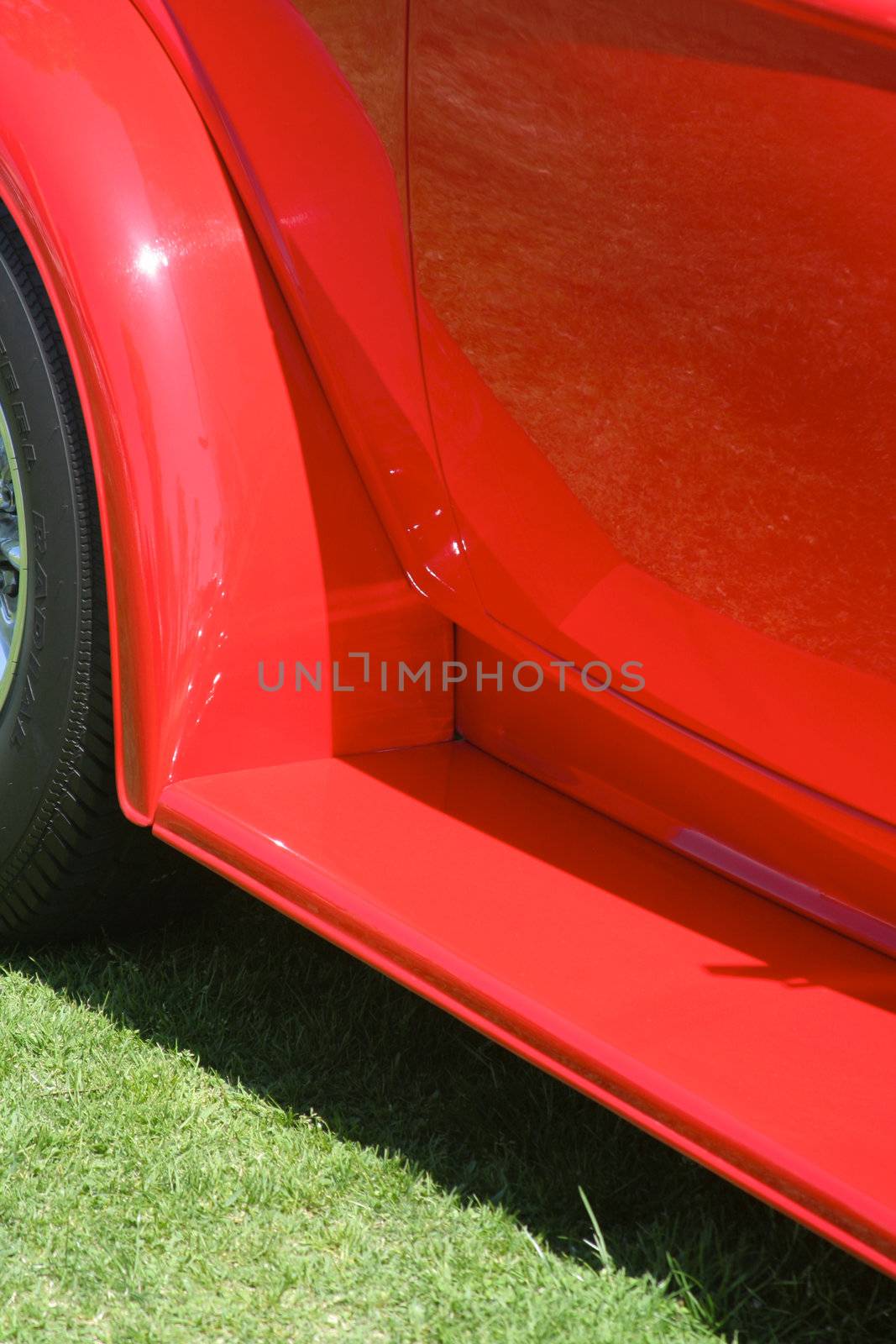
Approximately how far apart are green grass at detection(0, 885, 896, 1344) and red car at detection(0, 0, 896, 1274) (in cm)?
25

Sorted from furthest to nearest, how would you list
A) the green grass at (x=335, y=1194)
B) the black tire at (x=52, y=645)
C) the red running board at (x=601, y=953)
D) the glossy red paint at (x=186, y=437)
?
1. the black tire at (x=52, y=645)
2. the glossy red paint at (x=186, y=437)
3. the green grass at (x=335, y=1194)
4. the red running board at (x=601, y=953)

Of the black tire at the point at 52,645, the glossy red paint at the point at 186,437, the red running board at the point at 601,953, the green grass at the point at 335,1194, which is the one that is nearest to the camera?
the red running board at the point at 601,953

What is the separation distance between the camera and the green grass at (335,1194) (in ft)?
4.62

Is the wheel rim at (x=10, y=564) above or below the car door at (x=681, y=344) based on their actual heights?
below

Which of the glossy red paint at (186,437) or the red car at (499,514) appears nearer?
the red car at (499,514)

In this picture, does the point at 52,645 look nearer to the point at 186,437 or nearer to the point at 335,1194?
the point at 186,437

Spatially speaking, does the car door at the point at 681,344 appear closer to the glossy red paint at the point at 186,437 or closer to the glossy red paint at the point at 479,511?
the glossy red paint at the point at 479,511

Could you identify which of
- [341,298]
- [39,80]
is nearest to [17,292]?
[39,80]

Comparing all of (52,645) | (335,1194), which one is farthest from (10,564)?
(335,1194)

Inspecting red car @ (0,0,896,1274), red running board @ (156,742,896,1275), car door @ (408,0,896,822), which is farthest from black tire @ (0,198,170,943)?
car door @ (408,0,896,822)

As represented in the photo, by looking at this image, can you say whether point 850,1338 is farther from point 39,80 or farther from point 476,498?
point 39,80

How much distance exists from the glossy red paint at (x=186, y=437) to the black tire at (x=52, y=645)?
10cm

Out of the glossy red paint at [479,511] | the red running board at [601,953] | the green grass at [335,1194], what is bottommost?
the green grass at [335,1194]

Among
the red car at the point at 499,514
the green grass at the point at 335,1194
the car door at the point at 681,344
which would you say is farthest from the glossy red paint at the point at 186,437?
the green grass at the point at 335,1194
